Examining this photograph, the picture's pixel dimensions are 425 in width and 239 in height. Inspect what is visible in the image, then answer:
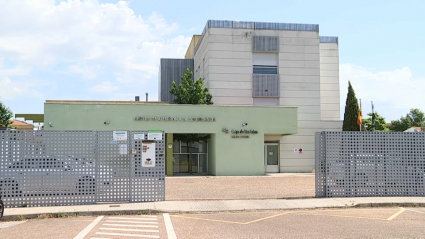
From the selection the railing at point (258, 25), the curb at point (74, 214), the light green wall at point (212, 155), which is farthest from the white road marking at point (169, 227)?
the railing at point (258, 25)

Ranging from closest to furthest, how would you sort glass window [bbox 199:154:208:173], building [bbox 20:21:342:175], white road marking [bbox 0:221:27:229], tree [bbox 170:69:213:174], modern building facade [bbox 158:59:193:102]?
1. white road marking [bbox 0:221:27:229]
2. building [bbox 20:21:342:175]
3. tree [bbox 170:69:213:174]
4. glass window [bbox 199:154:208:173]
5. modern building facade [bbox 158:59:193:102]

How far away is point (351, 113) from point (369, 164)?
18987 millimetres

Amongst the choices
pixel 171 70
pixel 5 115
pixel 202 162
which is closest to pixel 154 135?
pixel 202 162

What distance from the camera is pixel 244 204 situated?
1359 centimetres

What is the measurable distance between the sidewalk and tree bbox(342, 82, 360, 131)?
18551 mm

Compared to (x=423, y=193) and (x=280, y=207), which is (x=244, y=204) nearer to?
(x=280, y=207)

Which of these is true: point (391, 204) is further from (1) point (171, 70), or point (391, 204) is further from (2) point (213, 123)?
(1) point (171, 70)

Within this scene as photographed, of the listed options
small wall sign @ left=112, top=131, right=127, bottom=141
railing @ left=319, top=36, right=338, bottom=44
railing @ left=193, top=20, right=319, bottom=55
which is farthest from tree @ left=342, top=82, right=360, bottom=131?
small wall sign @ left=112, top=131, right=127, bottom=141

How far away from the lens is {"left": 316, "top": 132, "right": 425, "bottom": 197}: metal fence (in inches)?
595

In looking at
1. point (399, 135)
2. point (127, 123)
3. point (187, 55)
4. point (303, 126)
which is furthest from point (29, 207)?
point (187, 55)

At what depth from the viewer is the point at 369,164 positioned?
1534cm

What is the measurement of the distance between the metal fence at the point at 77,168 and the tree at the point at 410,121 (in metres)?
67.1

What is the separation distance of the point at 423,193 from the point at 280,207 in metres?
6.10

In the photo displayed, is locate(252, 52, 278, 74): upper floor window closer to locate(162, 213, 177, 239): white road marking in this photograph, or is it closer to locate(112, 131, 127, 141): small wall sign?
locate(112, 131, 127, 141): small wall sign
